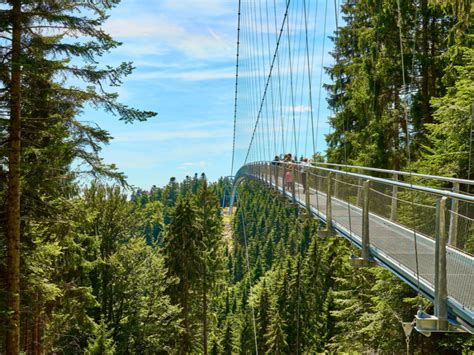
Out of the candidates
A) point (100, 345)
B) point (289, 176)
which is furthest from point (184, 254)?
point (289, 176)

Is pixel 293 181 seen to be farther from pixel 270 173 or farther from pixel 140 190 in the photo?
pixel 270 173

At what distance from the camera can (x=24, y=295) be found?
345 inches

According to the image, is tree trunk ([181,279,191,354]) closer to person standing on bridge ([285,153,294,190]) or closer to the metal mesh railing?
person standing on bridge ([285,153,294,190])

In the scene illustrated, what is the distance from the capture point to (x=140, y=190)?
33.3 ft

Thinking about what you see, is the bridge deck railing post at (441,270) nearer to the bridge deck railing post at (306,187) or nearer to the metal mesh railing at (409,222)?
the metal mesh railing at (409,222)

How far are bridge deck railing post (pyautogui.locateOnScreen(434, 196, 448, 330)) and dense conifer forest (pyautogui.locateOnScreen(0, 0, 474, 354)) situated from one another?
1.61 metres

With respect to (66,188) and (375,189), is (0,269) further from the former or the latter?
(375,189)

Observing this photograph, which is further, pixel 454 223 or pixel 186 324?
pixel 186 324

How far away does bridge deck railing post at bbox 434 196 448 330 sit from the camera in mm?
3687

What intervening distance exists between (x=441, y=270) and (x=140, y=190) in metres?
7.33

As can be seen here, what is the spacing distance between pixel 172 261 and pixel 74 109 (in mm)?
18499

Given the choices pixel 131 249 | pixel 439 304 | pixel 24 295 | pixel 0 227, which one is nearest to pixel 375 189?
pixel 439 304

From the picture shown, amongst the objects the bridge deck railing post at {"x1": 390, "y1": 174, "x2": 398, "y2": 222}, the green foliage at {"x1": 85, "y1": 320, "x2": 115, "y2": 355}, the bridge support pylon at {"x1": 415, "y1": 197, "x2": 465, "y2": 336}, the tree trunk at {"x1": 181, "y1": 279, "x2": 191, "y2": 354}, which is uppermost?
the bridge deck railing post at {"x1": 390, "y1": 174, "x2": 398, "y2": 222}

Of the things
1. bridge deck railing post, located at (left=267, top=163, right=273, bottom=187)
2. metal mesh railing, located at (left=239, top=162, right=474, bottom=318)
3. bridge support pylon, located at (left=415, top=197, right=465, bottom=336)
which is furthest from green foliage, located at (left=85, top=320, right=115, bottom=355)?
bridge support pylon, located at (left=415, top=197, right=465, bottom=336)
